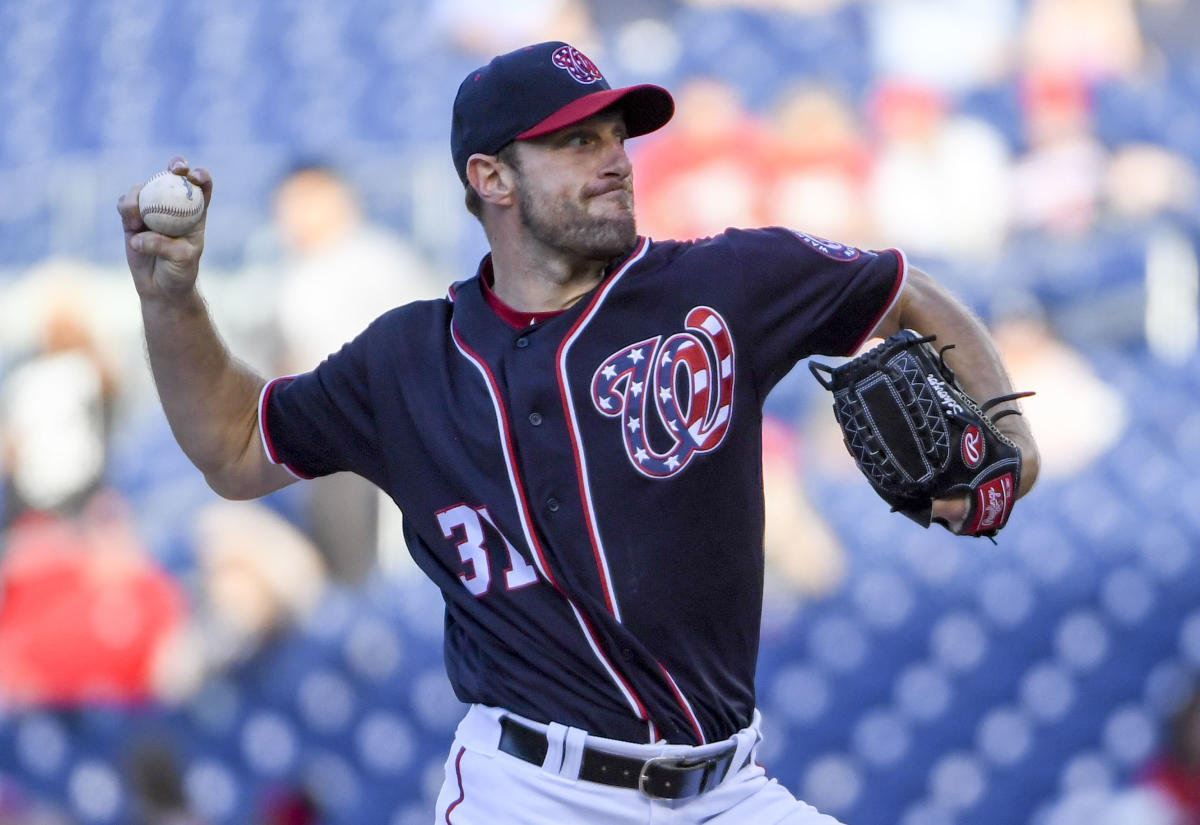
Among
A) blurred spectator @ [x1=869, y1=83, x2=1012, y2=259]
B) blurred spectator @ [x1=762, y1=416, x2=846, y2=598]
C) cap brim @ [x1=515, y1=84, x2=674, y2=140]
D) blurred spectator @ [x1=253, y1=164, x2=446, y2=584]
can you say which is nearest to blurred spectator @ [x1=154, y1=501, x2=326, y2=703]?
blurred spectator @ [x1=253, y1=164, x2=446, y2=584]

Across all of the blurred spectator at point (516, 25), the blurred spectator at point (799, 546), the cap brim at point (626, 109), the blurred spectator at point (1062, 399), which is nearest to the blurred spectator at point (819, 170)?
the blurred spectator at point (1062, 399)

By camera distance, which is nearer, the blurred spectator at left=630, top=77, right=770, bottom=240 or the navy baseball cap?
the navy baseball cap

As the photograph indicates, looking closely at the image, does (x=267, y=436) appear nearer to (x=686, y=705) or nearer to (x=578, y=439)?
(x=578, y=439)

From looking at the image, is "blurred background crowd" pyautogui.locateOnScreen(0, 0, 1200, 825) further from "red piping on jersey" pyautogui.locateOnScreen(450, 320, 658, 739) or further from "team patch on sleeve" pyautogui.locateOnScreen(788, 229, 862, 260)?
"red piping on jersey" pyautogui.locateOnScreen(450, 320, 658, 739)

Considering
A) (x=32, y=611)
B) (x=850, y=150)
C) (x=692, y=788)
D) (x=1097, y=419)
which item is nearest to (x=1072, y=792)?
(x=1097, y=419)

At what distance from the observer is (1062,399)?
5570 mm

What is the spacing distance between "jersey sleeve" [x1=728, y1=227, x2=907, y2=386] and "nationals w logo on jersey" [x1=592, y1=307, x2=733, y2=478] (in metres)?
0.07

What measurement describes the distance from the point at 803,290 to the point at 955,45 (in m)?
4.02

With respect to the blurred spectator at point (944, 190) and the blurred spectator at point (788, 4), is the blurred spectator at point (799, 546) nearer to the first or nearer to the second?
the blurred spectator at point (944, 190)

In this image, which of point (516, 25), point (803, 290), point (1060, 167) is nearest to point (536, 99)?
point (803, 290)

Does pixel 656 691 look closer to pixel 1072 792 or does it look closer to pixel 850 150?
pixel 1072 792

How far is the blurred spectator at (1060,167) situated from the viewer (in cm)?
577

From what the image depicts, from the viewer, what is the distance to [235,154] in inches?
246

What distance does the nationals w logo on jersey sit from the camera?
7.39ft
